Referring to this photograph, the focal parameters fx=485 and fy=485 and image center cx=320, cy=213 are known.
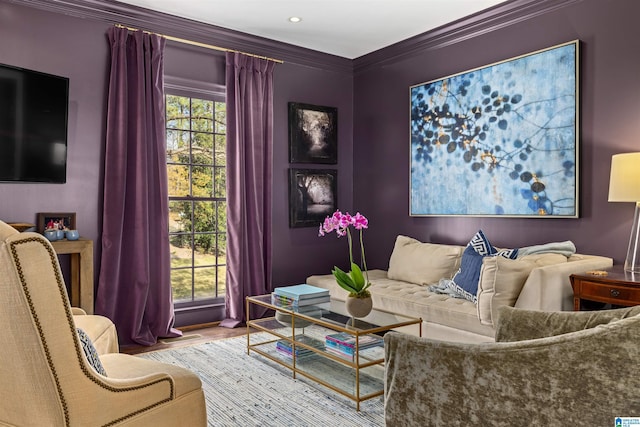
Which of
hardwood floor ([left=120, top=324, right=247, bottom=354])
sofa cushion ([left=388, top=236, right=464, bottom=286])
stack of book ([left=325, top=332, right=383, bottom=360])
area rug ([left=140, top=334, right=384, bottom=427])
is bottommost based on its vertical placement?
hardwood floor ([left=120, top=324, right=247, bottom=354])

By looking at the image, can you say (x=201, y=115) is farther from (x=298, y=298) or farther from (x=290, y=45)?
(x=298, y=298)

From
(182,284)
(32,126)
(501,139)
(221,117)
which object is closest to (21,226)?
(32,126)

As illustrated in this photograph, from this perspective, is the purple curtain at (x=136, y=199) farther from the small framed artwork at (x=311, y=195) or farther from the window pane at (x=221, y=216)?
the small framed artwork at (x=311, y=195)

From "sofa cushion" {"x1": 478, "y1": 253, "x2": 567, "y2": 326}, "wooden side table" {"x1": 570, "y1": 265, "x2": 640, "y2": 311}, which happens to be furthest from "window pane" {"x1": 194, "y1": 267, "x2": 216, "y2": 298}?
"wooden side table" {"x1": 570, "y1": 265, "x2": 640, "y2": 311}

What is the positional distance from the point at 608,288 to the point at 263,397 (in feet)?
6.64

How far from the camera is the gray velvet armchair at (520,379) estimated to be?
1.19m

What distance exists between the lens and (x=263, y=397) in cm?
274

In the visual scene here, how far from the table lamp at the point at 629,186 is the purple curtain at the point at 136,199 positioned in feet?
10.7

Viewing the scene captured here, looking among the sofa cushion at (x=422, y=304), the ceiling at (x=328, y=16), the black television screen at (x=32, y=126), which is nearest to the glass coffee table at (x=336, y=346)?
the sofa cushion at (x=422, y=304)

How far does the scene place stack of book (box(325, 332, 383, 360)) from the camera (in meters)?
2.68

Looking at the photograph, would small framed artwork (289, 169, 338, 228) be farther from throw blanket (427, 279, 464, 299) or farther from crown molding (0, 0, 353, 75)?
throw blanket (427, 279, 464, 299)

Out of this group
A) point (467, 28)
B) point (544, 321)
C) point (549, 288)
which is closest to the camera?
point (544, 321)

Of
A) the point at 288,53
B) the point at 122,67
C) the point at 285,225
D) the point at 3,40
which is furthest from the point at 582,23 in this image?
the point at 3,40

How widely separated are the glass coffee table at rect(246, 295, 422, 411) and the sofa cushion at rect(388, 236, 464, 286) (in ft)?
2.71
